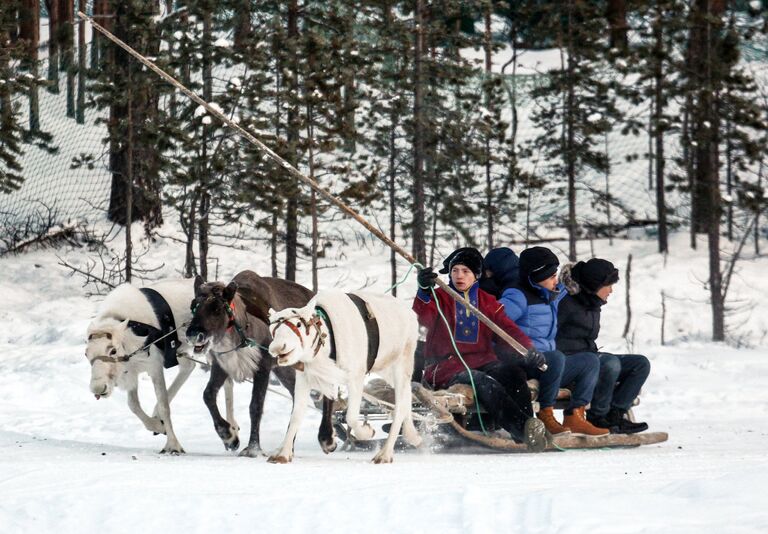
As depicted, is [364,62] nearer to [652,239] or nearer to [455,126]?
[455,126]

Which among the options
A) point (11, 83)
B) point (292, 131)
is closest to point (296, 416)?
point (292, 131)

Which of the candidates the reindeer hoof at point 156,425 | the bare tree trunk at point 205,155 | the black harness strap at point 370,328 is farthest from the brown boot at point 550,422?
the bare tree trunk at point 205,155

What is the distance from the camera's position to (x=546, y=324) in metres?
8.55

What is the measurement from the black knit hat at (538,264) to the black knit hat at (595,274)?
31 centimetres

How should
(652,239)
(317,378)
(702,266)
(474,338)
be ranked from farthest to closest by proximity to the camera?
(652,239)
(702,266)
(474,338)
(317,378)

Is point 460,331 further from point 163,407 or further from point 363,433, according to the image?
point 163,407

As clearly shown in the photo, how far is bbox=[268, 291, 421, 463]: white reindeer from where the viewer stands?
6.62 meters

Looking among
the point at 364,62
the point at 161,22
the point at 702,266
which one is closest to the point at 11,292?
the point at 161,22

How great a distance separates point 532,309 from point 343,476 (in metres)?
2.85

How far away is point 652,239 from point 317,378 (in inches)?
837

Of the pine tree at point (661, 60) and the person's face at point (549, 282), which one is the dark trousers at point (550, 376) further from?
the pine tree at point (661, 60)

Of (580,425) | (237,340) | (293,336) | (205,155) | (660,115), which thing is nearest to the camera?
(293,336)

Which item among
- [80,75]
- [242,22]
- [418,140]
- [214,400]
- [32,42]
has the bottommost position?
[214,400]

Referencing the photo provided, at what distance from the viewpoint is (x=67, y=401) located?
11484 millimetres
